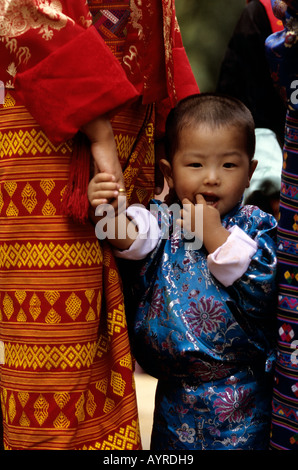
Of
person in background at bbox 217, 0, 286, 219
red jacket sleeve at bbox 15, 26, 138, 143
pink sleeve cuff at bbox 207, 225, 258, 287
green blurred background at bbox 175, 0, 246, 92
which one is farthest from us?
green blurred background at bbox 175, 0, 246, 92

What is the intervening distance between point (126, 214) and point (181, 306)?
245 mm

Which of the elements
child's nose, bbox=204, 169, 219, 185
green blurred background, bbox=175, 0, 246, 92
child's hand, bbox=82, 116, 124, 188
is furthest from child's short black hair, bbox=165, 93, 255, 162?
green blurred background, bbox=175, 0, 246, 92

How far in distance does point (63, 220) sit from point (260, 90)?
1.45 meters

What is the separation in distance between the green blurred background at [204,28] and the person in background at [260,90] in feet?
2.13

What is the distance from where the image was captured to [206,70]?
351cm

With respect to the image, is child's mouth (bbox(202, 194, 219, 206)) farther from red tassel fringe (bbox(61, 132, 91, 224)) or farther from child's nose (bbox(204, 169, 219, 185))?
red tassel fringe (bbox(61, 132, 91, 224))

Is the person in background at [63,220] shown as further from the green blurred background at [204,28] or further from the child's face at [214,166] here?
the green blurred background at [204,28]

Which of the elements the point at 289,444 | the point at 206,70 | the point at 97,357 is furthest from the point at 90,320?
the point at 206,70

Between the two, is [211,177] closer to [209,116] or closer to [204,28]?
[209,116]

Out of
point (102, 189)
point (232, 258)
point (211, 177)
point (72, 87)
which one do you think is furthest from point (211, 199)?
point (72, 87)

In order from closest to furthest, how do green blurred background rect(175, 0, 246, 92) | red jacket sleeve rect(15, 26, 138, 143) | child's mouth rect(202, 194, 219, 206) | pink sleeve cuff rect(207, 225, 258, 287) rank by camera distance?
red jacket sleeve rect(15, 26, 138, 143) < pink sleeve cuff rect(207, 225, 258, 287) < child's mouth rect(202, 194, 219, 206) < green blurred background rect(175, 0, 246, 92)

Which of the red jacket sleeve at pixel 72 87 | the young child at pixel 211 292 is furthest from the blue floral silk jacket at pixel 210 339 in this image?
the red jacket sleeve at pixel 72 87

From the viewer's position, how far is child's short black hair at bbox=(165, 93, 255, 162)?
163 cm

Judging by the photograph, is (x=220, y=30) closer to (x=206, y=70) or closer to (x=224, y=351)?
(x=206, y=70)
